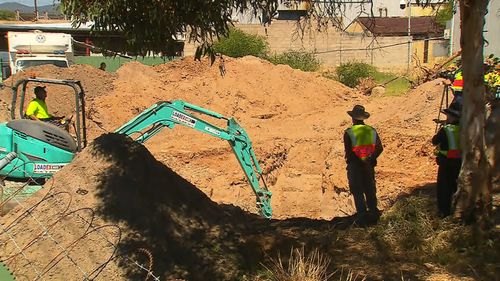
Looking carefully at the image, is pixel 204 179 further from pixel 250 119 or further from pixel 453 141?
pixel 453 141

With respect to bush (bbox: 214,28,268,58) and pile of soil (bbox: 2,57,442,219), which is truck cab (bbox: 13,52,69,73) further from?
bush (bbox: 214,28,268,58)

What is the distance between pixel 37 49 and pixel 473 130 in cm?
1874

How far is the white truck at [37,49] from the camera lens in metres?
21.0

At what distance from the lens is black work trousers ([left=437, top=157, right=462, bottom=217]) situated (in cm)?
699

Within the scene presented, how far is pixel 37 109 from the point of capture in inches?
383

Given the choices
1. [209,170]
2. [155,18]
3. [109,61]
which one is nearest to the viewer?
[155,18]

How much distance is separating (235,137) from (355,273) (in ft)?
16.8

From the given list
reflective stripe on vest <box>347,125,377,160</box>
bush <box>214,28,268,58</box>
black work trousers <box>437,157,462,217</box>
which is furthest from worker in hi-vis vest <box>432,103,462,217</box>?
bush <box>214,28,268,58</box>

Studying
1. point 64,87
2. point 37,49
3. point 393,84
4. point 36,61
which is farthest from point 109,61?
point 393,84

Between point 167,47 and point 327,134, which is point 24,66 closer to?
Answer: point 327,134

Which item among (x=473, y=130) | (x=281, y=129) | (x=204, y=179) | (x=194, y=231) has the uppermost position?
(x=473, y=130)

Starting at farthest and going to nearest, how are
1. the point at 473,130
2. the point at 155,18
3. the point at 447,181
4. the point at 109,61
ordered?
the point at 109,61
the point at 447,181
the point at 473,130
the point at 155,18

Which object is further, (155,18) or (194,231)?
(194,231)

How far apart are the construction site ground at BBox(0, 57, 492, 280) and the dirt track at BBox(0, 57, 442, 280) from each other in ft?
0.08
